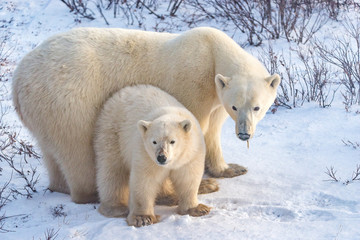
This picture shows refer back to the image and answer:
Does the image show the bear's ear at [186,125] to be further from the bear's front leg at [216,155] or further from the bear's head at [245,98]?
the bear's front leg at [216,155]

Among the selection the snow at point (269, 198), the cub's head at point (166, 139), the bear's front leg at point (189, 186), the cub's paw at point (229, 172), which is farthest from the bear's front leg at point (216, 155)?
the cub's head at point (166, 139)

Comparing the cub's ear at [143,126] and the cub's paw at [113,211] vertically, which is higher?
the cub's ear at [143,126]

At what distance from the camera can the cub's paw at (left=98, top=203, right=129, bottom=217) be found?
4.55 m

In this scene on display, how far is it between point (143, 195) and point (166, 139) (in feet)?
2.09

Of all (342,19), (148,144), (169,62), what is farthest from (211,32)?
(342,19)

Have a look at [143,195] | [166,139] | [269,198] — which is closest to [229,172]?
[269,198]

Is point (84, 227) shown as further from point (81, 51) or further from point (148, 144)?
point (81, 51)

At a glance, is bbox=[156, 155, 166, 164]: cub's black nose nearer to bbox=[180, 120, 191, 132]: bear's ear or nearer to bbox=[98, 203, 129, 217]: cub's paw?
bbox=[180, 120, 191, 132]: bear's ear

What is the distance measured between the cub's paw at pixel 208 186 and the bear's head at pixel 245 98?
982mm

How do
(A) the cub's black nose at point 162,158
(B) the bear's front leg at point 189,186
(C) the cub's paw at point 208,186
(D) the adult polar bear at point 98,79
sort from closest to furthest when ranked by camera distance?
(A) the cub's black nose at point 162,158 < (B) the bear's front leg at point 189,186 < (D) the adult polar bear at point 98,79 < (C) the cub's paw at point 208,186

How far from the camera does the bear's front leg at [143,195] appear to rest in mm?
4191

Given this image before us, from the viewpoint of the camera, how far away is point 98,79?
15.9 feet

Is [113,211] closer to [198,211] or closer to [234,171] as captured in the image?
[198,211]

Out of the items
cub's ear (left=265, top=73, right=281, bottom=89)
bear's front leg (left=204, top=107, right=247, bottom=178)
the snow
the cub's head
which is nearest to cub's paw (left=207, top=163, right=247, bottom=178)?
bear's front leg (left=204, top=107, right=247, bottom=178)
